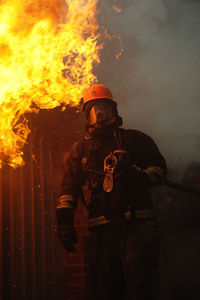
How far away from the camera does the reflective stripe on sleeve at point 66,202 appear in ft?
9.80

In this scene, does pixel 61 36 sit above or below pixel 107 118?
above

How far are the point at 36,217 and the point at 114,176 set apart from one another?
2313 mm

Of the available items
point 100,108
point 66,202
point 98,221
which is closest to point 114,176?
point 98,221

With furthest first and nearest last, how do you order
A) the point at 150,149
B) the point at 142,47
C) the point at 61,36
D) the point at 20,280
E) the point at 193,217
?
the point at 142,47 < the point at 193,217 < the point at 61,36 < the point at 20,280 < the point at 150,149

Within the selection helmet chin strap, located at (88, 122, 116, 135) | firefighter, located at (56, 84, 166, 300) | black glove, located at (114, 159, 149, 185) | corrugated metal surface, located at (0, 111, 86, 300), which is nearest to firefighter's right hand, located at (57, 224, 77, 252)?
firefighter, located at (56, 84, 166, 300)

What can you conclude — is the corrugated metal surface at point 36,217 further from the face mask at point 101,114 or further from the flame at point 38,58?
the face mask at point 101,114

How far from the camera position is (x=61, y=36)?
4391 millimetres

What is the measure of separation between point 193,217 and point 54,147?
2877 mm

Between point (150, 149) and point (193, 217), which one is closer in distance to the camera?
point (150, 149)

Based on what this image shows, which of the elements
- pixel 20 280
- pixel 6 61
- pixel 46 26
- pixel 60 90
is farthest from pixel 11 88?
pixel 20 280

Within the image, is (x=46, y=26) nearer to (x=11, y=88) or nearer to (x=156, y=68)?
(x=11, y=88)

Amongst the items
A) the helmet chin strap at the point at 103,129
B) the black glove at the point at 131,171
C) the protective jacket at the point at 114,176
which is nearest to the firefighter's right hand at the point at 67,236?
the protective jacket at the point at 114,176

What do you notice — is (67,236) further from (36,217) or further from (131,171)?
(36,217)

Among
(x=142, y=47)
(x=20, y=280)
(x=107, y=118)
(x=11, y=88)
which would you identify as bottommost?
(x=20, y=280)
